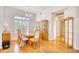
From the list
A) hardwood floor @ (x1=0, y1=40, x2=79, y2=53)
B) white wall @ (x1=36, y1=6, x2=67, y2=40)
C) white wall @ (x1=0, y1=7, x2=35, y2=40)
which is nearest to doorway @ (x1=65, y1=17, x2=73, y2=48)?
hardwood floor @ (x1=0, y1=40, x2=79, y2=53)

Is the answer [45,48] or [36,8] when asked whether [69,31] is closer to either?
[45,48]

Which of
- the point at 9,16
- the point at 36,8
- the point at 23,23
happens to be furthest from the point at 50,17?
the point at 9,16

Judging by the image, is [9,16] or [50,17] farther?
[50,17]

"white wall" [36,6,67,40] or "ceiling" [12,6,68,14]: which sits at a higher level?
"ceiling" [12,6,68,14]

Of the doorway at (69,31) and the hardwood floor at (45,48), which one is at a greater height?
the doorway at (69,31)

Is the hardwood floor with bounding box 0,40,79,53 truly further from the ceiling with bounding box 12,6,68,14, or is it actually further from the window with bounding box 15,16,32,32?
the ceiling with bounding box 12,6,68,14

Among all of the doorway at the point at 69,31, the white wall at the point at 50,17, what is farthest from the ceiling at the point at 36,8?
the doorway at the point at 69,31

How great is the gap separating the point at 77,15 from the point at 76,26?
0.24 m

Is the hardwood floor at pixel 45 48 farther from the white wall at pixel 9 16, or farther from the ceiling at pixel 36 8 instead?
the ceiling at pixel 36 8

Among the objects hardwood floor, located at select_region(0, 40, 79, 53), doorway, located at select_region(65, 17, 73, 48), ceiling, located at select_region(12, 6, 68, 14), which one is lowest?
hardwood floor, located at select_region(0, 40, 79, 53)

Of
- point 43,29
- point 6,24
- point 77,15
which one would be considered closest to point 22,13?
point 6,24

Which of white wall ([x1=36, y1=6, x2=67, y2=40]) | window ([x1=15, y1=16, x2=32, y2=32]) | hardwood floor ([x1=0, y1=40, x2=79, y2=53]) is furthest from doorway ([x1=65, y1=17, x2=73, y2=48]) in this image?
window ([x1=15, y1=16, x2=32, y2=32])
